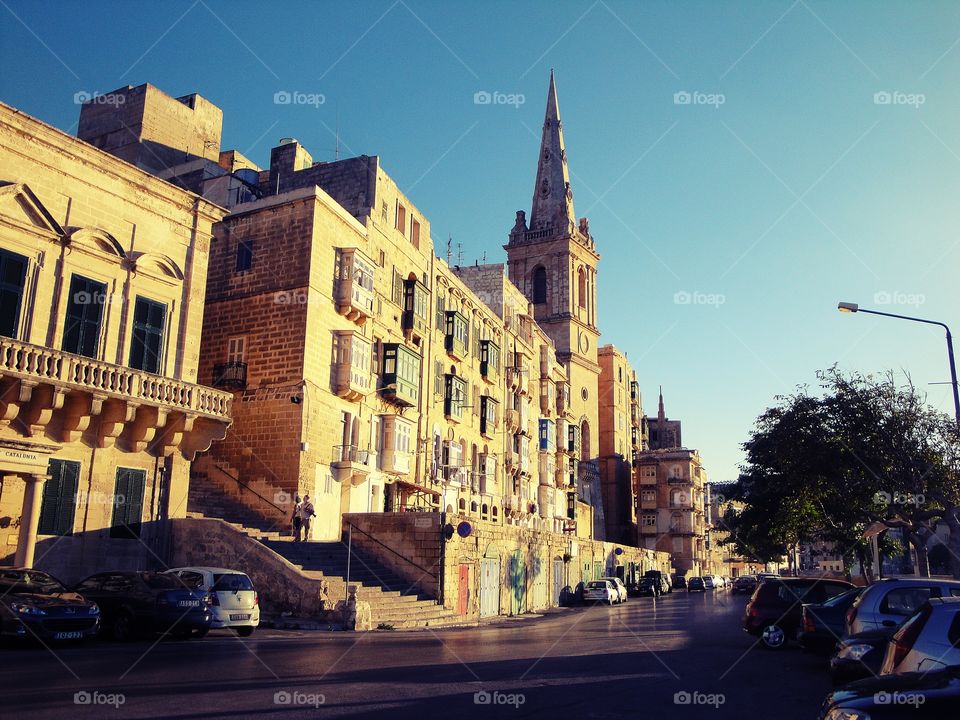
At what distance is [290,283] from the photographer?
29.2 m

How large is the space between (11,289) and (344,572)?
11856mm

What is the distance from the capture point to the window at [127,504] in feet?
69.9

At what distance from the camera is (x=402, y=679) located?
425 inches

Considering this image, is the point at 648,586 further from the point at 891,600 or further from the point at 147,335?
the point at 891,600

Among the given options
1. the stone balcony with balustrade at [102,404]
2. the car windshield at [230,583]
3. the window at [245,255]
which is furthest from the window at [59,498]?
the window at [245,255]

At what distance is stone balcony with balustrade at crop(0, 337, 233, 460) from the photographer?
1833 centimetres

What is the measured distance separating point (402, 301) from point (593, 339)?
1908 inches

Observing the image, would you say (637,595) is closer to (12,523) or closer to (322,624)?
(322,624)

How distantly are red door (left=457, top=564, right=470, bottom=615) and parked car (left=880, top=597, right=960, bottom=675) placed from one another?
20172 millimetres

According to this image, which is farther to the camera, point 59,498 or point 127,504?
point 127,504

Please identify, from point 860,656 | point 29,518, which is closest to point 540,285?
point 29,518

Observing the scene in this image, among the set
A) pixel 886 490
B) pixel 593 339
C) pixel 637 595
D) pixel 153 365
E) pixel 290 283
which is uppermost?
pixel 593 339

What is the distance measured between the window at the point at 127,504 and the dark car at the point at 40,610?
6.15 meters

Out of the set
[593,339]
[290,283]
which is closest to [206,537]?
[290,283]
